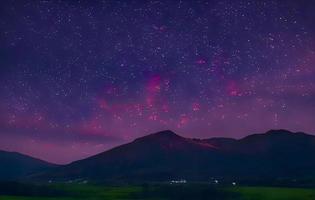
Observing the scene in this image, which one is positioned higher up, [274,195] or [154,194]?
[154,194]

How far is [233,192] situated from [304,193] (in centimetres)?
2317

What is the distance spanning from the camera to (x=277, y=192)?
151 metres

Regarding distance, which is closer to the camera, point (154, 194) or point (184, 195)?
point (184, 195)

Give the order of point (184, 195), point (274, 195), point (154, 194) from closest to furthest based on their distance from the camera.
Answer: point (274, 195) < point (184, 195) < point (154, 194)

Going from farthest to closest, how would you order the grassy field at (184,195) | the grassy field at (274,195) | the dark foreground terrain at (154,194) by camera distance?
the dark foreground terrain at (154,194)
the grassy field at (184,195)
the grassy field at (274,195)

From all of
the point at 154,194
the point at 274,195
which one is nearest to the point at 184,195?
the point at 154,194

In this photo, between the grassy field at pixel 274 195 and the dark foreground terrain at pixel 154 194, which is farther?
the dark foreground terrain at pixel 154 194

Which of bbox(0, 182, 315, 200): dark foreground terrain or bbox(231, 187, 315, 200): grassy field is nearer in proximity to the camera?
bbox(231, 187, 315, 200): grassy field

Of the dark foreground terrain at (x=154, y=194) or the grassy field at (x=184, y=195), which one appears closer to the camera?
the grassy field at (x=184, y=195)

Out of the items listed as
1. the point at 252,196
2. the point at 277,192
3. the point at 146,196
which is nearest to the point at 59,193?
the point at 146,196

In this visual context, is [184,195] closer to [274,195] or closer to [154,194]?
[154,194]

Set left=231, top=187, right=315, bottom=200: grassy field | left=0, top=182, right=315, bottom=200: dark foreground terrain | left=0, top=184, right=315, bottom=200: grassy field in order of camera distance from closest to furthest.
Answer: left=231, top=187, right=315, bottom=200: grassy field → left=0, top=184, right=315, bottom=200: grassy field → left=0, top=182, right=315, bottom=200: dark foreground terrain

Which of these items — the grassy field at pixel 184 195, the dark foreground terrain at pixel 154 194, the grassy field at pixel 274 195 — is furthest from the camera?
the dark foreground terrain at pixel 154 194

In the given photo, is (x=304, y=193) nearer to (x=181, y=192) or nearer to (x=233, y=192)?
(x=233, y=192)
